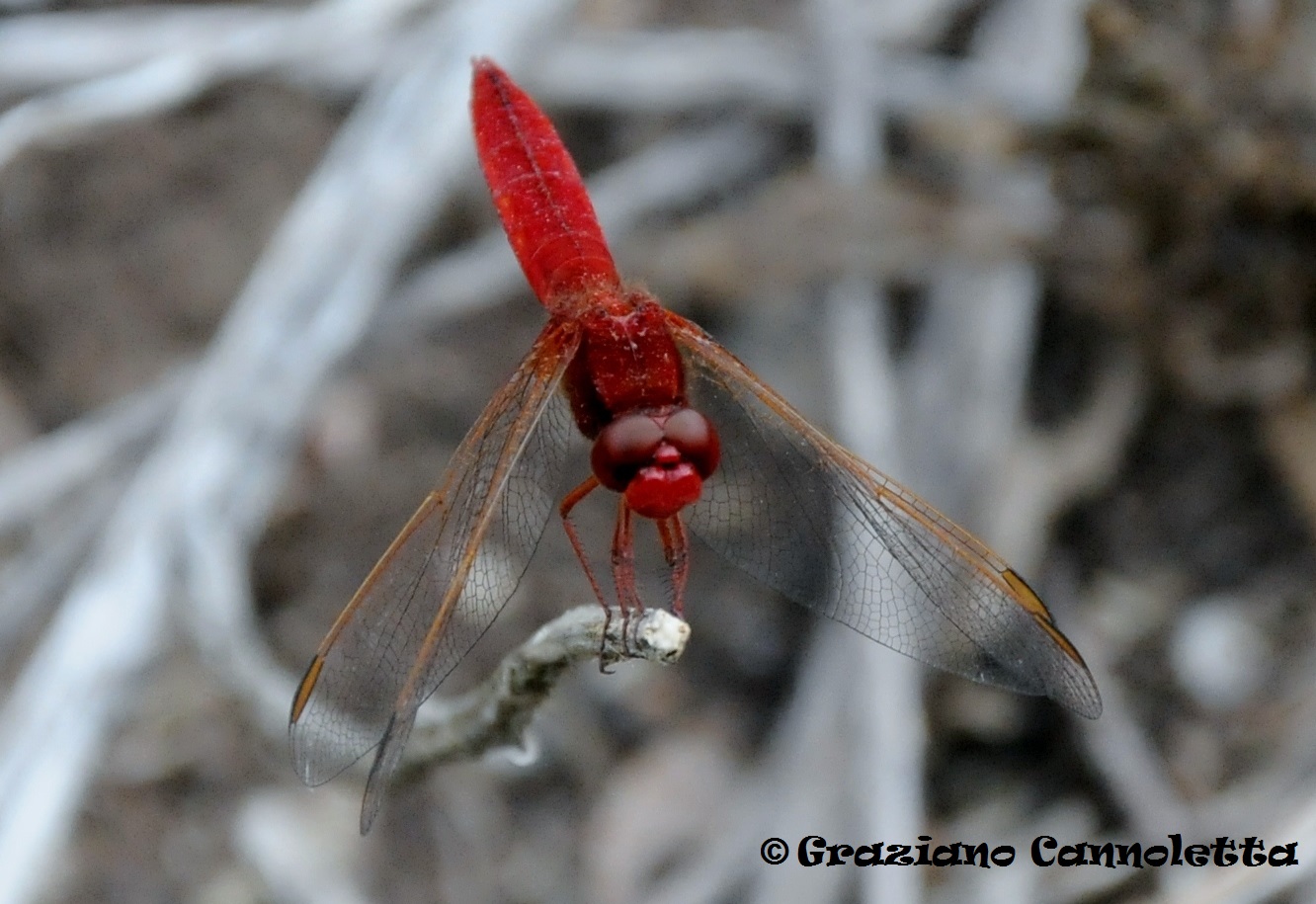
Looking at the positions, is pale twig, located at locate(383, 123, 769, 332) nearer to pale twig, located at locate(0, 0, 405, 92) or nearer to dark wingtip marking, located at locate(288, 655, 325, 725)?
pale twig, located at locate(0, 0, 405, 92)

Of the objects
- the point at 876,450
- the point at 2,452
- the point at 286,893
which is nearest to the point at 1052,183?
the point at 876,450

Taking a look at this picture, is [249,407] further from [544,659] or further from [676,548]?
[544,659]

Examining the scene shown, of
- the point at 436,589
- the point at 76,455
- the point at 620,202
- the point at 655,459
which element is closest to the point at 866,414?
the point at 620,202

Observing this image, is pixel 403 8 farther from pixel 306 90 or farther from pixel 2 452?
pixel 2 452

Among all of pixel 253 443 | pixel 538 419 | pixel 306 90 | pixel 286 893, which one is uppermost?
pixel 306 90

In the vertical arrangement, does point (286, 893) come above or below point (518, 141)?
below

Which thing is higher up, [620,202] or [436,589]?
[620,202]
